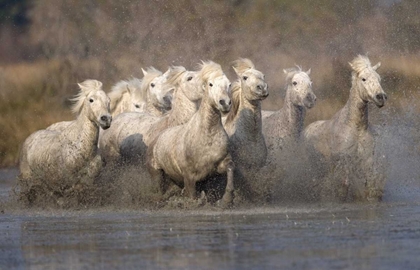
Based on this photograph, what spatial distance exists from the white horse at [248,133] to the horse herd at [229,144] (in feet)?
0.04

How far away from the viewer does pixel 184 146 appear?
14.7 metres

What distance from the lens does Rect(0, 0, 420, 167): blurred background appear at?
26828 mm

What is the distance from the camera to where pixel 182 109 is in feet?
54.7

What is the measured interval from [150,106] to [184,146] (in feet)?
15.7

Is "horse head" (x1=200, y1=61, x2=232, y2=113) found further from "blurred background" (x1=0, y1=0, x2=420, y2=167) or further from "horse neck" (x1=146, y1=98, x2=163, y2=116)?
"blurred background" (x1=0, y1=0, x2=420, y2=167)

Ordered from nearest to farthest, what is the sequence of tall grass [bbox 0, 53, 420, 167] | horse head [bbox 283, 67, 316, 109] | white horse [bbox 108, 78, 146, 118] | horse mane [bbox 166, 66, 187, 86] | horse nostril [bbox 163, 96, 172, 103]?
horse head [bbox 283, 67, 316, 109]
horse mane [bbox 166, 66, 187, 86]
horse nostril [bbox 163, 96, 172, 103]
white horse [bbox 108, 78, 146, 118]
tall grass [bbox 0, 53, 420, 167]

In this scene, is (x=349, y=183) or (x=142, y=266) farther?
(x=349, y=183)

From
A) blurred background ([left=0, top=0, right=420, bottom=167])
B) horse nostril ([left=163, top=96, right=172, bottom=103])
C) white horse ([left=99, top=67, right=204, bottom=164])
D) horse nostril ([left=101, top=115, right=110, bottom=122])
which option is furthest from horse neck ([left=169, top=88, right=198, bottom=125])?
blurred background ([left=0, top=0, right=420, bottom=167])

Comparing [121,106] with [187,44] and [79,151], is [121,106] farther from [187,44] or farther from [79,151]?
[187,44]

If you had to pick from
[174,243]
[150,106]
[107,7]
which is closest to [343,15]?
[107,7]

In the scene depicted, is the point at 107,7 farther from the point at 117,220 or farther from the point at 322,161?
the point at 117,220

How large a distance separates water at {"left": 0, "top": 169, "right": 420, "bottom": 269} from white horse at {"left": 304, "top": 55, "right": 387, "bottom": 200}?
763mm

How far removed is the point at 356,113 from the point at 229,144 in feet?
7.06

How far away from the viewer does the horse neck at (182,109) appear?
1661 centimetres
